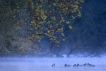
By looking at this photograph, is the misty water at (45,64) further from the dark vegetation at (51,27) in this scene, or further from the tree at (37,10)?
the tree at (37,10)

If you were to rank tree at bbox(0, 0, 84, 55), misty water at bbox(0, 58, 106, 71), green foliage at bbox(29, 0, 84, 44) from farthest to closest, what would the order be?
misty water at bbox(0, 58, 106, 71) < green foliage at bbox(29, 0, 84, 44) < tree at bbox(0, 0, 84, 55)

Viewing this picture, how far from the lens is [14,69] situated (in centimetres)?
1159

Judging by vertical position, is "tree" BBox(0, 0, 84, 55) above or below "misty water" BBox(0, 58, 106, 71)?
below

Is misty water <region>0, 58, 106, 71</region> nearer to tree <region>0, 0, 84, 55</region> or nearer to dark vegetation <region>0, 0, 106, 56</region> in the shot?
dark vegetation <region>0, 0, 106, 56</region>

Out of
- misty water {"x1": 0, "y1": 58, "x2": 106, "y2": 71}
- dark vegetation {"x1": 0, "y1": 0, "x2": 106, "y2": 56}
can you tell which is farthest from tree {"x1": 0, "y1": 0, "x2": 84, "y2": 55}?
misty water {"x1": 0, "y1": 58, "x2": 106, "y2": 71}

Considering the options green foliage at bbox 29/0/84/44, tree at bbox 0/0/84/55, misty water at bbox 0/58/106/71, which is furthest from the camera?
misty water at bbox 0/58/106/71

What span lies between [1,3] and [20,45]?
2.09m

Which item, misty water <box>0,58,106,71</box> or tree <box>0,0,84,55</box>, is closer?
tree <box>0,0,84,55</box>

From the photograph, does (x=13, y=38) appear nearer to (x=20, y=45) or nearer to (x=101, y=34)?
(x=20, y=45)

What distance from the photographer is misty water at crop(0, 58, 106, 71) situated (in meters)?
11.9

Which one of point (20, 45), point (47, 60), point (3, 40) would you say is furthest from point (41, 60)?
point (3, 40)

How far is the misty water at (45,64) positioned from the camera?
1190 centimetres

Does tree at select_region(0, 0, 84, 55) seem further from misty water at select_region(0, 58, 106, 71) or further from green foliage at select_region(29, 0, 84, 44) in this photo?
misty water at select_region(0, 58, 106, 71)

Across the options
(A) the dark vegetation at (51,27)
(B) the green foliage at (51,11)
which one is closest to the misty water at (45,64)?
(A) the dark vegetation at (51,27)
